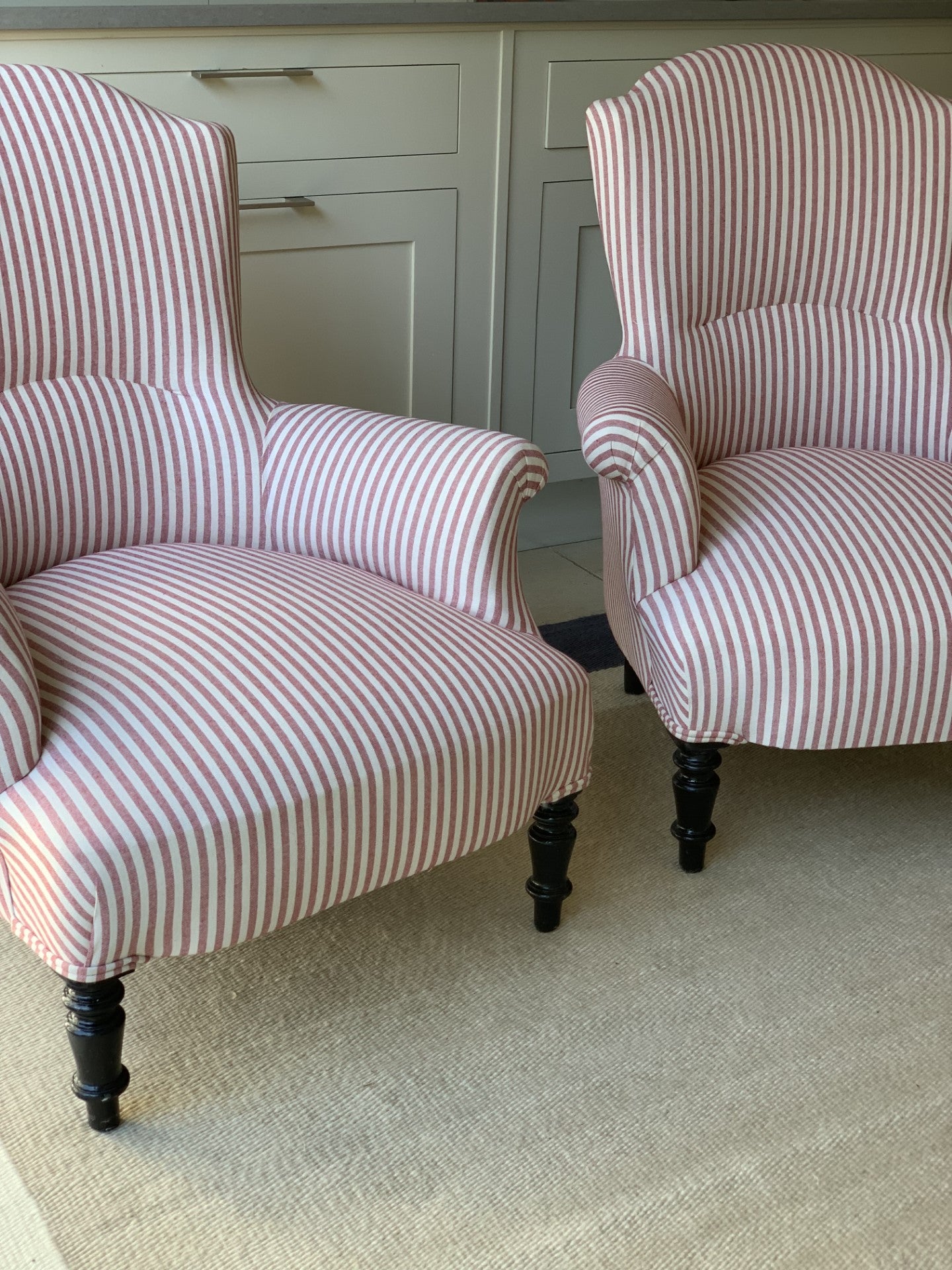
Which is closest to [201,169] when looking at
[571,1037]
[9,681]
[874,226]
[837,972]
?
[9,681]

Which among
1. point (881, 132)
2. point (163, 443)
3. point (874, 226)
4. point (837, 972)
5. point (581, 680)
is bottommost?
point (837, 972)

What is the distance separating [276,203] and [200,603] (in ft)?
3.08

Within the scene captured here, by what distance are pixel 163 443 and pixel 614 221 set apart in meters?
0.64

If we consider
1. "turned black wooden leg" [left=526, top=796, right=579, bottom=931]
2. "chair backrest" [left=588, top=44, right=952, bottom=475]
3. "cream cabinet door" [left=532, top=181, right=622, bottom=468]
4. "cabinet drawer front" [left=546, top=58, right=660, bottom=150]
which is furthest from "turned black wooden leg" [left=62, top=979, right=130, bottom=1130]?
"cabinet drawer front" [left=546, top=58, right=660, bottom=150]

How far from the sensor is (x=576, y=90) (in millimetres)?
2268

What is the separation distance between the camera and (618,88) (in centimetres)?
231

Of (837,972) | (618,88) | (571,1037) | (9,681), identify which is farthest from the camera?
(618,88)

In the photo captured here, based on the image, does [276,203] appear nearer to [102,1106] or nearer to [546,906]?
[546,906]

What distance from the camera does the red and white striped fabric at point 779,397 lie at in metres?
1.49

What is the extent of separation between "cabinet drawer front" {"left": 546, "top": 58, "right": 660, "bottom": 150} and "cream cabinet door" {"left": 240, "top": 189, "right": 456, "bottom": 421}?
0.73 feet

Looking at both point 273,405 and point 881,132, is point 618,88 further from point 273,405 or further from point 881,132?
point 273,405

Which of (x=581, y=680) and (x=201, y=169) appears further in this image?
(x=201, y=169)

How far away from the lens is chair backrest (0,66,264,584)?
1.48 m

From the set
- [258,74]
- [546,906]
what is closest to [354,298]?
[258,74]
